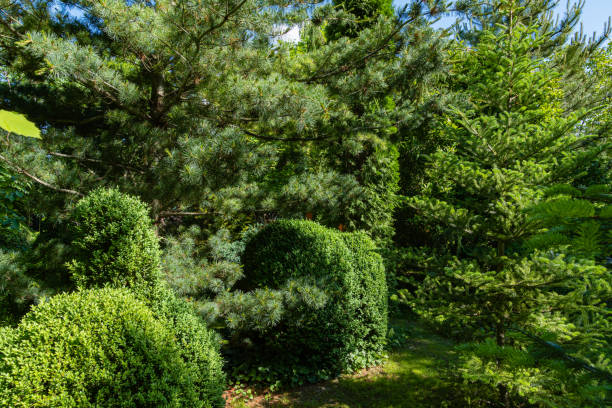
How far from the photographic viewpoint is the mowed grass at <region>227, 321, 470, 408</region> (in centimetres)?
389

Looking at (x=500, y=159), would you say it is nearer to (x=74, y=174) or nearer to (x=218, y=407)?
(x=218, y=407)

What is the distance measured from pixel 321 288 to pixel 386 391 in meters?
1.66

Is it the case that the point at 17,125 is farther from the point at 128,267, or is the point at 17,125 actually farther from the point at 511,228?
the point at 511,228

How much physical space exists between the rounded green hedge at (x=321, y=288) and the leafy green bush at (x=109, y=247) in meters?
1.98

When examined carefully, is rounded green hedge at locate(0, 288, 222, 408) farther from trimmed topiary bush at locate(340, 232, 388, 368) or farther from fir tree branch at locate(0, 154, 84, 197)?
trimmed topiary bush at locate(340, 232, 388, 368)

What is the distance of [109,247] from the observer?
2.66 m

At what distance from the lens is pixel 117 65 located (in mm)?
3891

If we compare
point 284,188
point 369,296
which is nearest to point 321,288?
point 369,296

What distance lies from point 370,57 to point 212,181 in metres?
2.84

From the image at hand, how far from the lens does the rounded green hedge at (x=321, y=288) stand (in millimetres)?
4375

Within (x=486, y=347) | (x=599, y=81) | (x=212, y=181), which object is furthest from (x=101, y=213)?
(x=599, y=81)

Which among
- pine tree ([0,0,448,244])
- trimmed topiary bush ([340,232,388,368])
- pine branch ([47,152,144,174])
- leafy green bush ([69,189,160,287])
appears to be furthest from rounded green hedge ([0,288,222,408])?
trimmed topiary bush ([340,232,388,368])

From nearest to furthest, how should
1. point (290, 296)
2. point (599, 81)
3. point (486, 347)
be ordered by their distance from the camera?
1. point (486, 347)
2. point (290, 296)
3. point (599, 81)

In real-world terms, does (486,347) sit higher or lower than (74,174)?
lower
